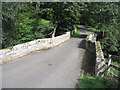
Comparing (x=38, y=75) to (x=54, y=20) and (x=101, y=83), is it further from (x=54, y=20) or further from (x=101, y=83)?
(x=54, y=20)

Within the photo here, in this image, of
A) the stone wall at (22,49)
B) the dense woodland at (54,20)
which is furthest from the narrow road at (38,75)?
the dense woodland at (54,20)

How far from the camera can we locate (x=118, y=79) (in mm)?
4305

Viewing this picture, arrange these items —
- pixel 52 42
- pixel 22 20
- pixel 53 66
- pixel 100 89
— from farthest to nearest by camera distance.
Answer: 1. pixel 22 20
2. pixel 52 42
3. pixel 53 66
4. pixel 100 89

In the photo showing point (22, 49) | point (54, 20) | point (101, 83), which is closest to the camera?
point (101, 83)

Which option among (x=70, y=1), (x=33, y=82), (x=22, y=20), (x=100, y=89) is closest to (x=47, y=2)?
(x=70, y=1)

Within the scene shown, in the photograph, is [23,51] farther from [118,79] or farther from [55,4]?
[55,4]

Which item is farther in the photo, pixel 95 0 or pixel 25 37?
pixel 95 0

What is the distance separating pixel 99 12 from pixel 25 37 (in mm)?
11264

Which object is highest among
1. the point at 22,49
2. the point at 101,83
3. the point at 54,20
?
the point at 54,20

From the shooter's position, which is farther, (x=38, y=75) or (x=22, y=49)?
(x=22, y=49)

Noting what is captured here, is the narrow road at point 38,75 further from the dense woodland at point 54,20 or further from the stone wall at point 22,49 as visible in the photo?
the dense woodland at point 54,20

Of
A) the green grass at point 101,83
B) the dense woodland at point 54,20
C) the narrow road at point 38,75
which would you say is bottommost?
the narrow road at point 38,75

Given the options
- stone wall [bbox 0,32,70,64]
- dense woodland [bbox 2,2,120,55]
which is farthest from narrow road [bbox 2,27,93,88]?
dense woodland [bbox 2,2,120,55]

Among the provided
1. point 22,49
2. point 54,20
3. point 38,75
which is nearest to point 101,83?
point 38,75
